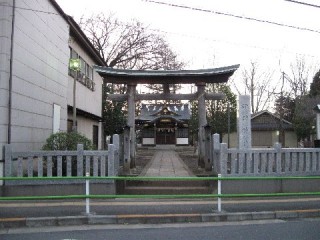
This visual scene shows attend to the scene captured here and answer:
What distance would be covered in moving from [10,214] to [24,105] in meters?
4.40

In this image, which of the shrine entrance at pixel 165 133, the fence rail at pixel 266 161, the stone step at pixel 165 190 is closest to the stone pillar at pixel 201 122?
the fence rail at pixel 266 161

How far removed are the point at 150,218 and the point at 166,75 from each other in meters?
7.96

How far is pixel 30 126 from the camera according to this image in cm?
1253

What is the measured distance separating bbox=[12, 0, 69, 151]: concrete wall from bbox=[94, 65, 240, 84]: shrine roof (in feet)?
6.53

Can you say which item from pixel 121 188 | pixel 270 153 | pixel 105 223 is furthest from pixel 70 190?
pixel 270 153

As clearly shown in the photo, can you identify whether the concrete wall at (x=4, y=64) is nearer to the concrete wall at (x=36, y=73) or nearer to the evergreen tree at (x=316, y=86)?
the concrete wall at (x=36, y=73)

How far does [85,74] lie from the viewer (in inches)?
872

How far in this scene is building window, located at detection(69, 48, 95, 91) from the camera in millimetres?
19247

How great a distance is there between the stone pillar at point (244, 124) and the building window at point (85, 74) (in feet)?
29.9

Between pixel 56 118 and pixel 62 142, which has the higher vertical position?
pixel 56 118

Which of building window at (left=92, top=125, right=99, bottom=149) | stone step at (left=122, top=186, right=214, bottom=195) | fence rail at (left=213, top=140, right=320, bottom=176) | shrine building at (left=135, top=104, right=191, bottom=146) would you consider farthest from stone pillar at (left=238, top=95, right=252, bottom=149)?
shrine building at (left=135, top=104, right=191, bottom=146)

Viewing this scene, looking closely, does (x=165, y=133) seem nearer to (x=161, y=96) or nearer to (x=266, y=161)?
(x=161, y=96)

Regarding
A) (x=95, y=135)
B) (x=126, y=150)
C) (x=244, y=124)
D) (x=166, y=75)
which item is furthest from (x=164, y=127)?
(x=244, y=124)

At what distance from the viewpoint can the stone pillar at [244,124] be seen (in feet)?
43.7
